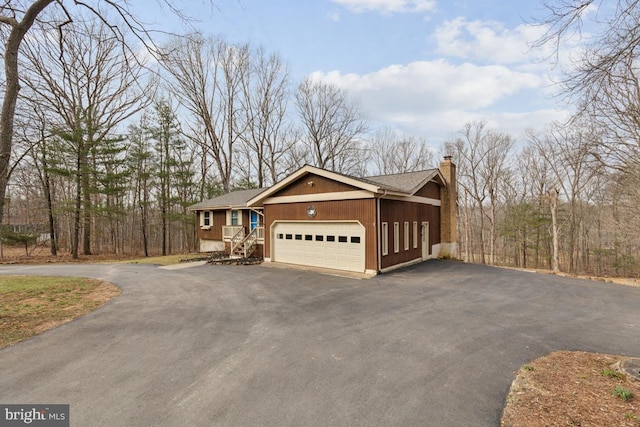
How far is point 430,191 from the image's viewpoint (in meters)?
16.3

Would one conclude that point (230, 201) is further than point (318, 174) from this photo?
Yes

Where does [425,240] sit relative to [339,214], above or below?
below

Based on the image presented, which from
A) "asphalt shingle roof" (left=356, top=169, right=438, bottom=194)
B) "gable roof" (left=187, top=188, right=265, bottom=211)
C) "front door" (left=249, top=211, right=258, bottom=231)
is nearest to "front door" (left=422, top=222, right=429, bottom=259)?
"asphalt shingle roof" (left=356, top=169, right=438, bottom=194)

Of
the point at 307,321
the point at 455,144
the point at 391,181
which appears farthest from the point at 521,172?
the point at 307,321

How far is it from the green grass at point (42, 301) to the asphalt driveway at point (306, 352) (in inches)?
22.2

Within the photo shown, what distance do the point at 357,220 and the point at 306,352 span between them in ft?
24.7

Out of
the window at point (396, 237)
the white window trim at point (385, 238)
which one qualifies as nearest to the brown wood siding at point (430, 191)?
the window at point (396, 237)

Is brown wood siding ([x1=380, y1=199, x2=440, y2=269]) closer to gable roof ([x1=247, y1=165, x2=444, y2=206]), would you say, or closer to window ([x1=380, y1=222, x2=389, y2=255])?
window ([x1=380, y1=222, x2=389, y2=255])

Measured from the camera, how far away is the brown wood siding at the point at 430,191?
15303 millimetres

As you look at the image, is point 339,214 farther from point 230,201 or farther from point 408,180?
point 230,201

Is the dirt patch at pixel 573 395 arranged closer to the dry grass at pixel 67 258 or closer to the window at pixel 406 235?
the window at pixel 406 235

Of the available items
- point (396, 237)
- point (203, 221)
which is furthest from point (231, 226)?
point (396, 237)

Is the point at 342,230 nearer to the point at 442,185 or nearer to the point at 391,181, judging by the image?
the point at 391,181

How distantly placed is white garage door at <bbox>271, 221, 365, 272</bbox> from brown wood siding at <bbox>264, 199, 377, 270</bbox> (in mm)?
246
